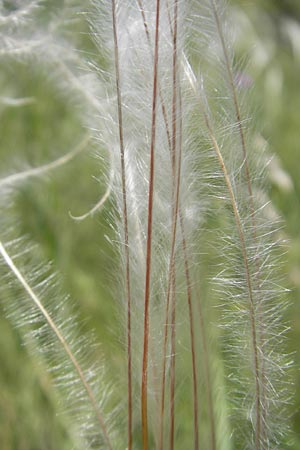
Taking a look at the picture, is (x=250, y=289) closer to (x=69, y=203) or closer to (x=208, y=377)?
(x=208, y=377)

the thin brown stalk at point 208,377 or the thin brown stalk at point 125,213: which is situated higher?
the thin brown stalk at point 125,213

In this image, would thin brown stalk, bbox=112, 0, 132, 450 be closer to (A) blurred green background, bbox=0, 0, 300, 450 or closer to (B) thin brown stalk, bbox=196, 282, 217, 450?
(B) thin brown stalk, bbox=196, 282, 217, 450

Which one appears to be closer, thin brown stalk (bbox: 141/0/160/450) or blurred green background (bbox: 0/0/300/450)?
thin brown stalk (bbox: 141/0/160/450)

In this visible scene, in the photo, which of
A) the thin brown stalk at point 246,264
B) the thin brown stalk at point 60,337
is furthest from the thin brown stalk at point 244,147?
the thin brown stalk at point 60,337

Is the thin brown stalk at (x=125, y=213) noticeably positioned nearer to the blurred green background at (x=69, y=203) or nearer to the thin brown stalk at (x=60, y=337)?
the thin brown stalk at (x=60, y=337)

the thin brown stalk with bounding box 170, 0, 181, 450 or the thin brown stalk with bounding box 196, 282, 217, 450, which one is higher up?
the thin brown stalk with bounding box 170, 0, 181, 450

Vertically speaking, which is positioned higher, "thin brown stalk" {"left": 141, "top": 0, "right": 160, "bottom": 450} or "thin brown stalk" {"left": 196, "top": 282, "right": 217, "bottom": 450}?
"thin brown stalk" {"left": 141, "top": 0, "right": 160, "bottom": 450}

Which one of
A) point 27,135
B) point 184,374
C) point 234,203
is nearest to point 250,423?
point 184,374

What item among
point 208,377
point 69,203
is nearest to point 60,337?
point 208,377

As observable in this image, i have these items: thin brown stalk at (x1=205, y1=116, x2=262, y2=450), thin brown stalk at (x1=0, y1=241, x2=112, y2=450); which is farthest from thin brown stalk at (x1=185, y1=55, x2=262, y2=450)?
thin brown stalk at (x1=0, y1=241, x2=112, y2=450)

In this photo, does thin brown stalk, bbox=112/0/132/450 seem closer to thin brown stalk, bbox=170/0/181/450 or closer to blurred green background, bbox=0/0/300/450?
thin brown stalk, bbox=170/0/181/450
